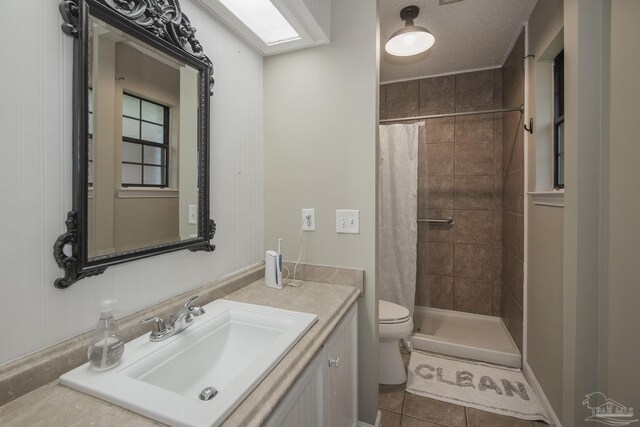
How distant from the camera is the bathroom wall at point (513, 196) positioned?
223 centimetres

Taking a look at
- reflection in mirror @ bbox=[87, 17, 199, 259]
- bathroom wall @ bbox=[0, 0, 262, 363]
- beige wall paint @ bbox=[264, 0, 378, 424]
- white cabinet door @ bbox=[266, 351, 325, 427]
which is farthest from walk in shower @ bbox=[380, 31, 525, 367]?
bathroom wall @ bbox=[0, 0, 262, 363]

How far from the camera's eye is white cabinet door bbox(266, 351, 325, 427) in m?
0.73

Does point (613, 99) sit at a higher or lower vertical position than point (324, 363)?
higher

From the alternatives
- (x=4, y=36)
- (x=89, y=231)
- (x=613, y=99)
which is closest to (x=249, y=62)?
(x=4, y=36)

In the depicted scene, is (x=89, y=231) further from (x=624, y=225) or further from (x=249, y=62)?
(x=624, y=225)

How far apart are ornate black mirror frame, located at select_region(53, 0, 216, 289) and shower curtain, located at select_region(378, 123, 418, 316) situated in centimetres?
177

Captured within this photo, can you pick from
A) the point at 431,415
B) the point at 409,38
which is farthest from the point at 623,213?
the point at 409,38

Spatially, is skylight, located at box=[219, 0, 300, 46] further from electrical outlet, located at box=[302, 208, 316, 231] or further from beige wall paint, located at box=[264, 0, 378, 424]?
electrical outlet, located at box=[302, 208, 316, 231]

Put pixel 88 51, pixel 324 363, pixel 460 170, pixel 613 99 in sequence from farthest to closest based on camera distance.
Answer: pixel 460 170
pixel 613 99
pixel 324 363
pixel 88 51

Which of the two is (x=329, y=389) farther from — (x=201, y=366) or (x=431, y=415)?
(x=431, y=415)

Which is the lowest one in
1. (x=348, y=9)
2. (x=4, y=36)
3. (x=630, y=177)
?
(x=630, y=177)

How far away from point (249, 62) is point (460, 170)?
7.68 ft

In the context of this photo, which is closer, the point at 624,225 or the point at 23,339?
the point at 23,339

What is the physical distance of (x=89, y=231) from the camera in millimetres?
823
